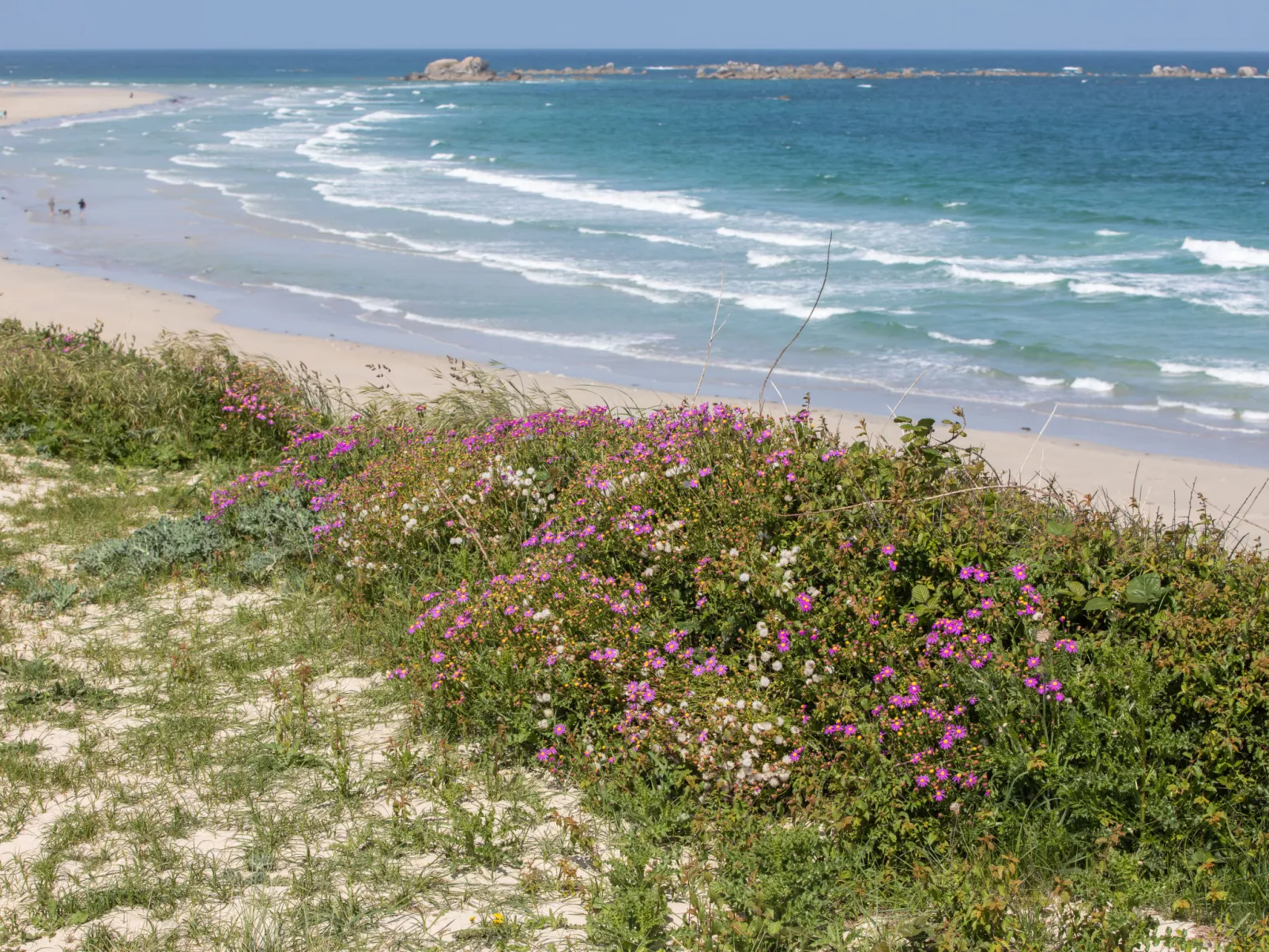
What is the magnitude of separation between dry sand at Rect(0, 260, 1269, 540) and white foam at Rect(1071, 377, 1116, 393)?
9.59 ft

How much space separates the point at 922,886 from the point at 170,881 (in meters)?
2.58

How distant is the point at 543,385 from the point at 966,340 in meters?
7.47

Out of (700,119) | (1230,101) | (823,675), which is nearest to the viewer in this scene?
(823,675)

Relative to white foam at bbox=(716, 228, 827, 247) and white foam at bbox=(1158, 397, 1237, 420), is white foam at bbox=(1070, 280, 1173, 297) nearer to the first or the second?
white foam at bbox=(716, 228, 827, 247)

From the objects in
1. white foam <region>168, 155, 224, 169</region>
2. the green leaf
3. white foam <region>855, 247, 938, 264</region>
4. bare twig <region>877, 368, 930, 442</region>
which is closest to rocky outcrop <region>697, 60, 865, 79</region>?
white foam <region>168, 155, 224, 169</region>

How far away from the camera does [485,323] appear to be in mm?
17812

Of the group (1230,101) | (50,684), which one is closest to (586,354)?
(50,684)

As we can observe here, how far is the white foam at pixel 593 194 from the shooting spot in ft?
102

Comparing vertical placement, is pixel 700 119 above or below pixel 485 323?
above

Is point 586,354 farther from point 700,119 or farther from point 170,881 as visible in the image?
point 700,119

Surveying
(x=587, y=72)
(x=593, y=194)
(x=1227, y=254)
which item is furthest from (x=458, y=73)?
(x=1227, y=254)

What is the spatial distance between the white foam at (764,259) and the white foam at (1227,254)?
30.8 feet

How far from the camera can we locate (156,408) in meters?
8.53

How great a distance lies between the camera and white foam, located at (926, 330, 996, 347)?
1694 centimetres
